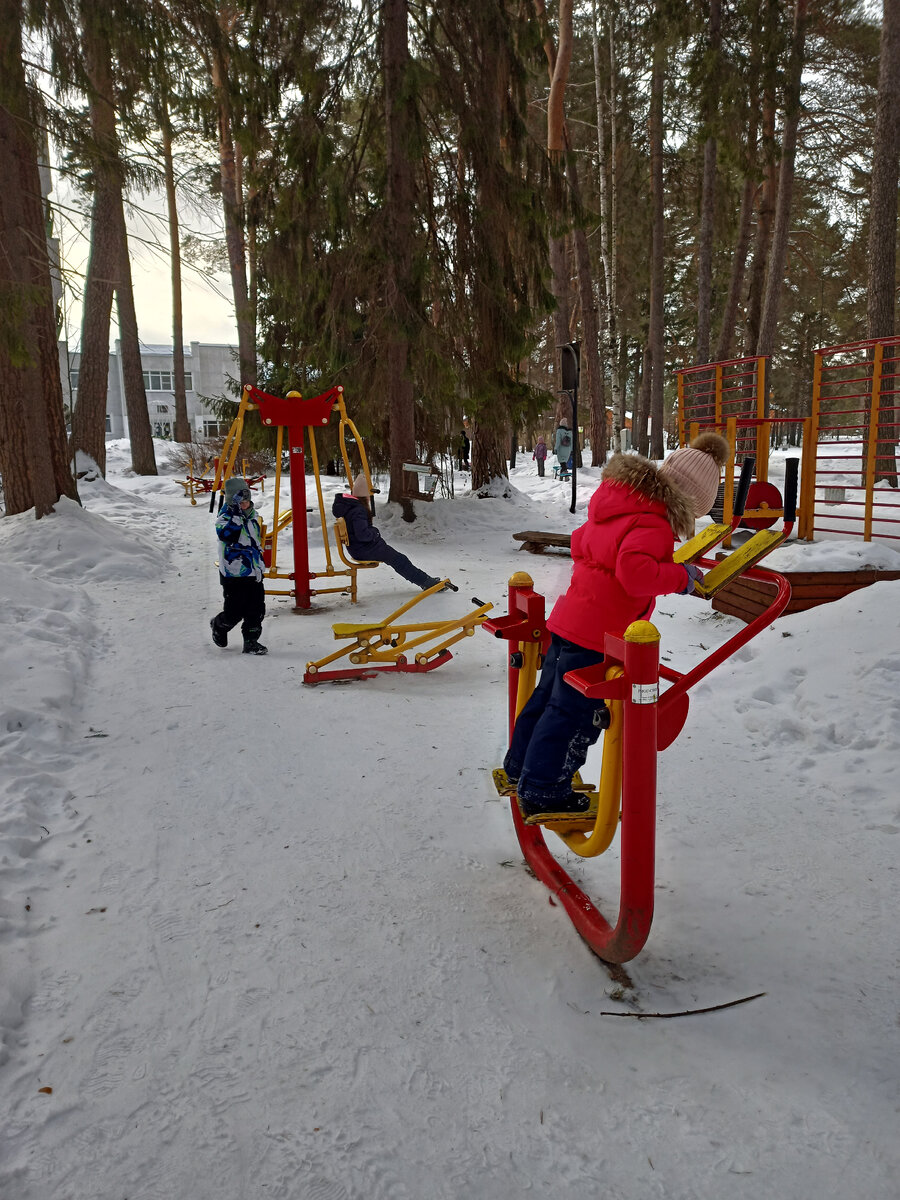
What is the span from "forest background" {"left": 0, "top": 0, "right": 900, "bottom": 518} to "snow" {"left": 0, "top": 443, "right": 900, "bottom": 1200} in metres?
5.54

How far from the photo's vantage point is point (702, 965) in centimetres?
250

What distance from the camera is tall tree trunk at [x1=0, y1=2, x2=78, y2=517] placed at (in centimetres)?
721

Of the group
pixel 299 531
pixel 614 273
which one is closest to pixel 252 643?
pixel 299 531

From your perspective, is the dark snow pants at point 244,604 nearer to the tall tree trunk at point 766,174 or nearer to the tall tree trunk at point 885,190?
the tall tree trunk at point 885,190

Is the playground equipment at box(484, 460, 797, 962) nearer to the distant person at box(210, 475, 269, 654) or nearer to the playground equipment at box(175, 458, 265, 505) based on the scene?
the distant person at box(210, 475, 269, 654)

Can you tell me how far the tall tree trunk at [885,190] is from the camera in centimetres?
1109

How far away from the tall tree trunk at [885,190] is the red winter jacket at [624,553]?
10.1m

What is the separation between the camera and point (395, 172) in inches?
440

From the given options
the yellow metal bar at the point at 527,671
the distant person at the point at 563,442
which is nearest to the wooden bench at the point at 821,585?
the yellow metal bar at the point at 527,671

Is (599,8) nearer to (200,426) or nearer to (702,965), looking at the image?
(702,965)

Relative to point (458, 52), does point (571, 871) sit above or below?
below

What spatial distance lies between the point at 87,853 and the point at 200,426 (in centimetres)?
5264

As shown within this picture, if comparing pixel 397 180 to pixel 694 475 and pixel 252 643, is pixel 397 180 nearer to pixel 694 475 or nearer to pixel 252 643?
pixel 252 643

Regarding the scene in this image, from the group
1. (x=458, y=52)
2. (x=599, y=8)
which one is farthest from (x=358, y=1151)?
(x=599, y=8)
